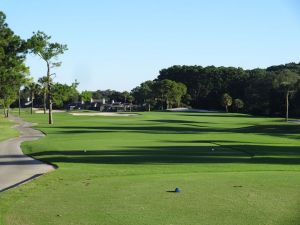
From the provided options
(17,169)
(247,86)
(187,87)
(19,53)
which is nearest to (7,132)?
(19,53)

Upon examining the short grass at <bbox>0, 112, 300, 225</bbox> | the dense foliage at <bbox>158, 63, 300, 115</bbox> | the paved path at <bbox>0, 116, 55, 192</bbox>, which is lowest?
the paved path at <bbox>0, 116, 55, 192</bbox>

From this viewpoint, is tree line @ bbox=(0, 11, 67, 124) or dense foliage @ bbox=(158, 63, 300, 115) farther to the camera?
dense foliage @ bbox=(158, 63, 300, 115)

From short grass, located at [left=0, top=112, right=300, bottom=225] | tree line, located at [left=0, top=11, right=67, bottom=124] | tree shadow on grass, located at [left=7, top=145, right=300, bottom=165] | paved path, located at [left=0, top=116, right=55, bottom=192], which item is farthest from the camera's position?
tree line, located at [left=0, top=11, right=67, bottom=124]

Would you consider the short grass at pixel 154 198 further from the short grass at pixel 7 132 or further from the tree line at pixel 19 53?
the tree line at pixel 19 53

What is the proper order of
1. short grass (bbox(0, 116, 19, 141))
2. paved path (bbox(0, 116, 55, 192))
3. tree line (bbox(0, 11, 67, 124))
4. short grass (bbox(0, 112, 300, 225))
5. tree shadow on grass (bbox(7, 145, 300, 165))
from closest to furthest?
short grass (bbox(0, 112, 300, 225)) → paved path (bbox(0, 116, 55, 192)) → tree shadow on grass (bbox(7, 145, 300, 165)) → short grass (bbox(0, 116, 19, 141)) → tree line (bbox(0, 11, 67, 124))

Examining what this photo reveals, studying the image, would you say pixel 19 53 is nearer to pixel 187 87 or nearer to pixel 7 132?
pixel 7 132

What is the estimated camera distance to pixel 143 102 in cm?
19738

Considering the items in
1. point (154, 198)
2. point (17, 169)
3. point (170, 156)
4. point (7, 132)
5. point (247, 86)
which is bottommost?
point (7, 132)

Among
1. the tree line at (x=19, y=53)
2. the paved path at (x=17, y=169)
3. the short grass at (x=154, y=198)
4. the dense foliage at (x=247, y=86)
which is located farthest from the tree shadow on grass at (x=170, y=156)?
the dense foliage at (x=247, y=86)

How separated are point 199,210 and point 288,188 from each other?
3.86 m

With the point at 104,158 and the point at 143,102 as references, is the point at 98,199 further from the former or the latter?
the point at 143,102

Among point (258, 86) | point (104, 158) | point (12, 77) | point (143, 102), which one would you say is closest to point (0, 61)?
point (12, 77)

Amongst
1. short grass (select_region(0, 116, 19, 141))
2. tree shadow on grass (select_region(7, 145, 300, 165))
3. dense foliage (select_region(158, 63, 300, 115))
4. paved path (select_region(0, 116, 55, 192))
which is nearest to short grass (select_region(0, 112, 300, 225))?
paved path (select_region(0, 116, 55, 192))

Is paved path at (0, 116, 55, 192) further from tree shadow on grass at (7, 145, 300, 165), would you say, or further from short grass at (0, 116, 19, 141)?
short grass at (0, 116, 19, 141)
